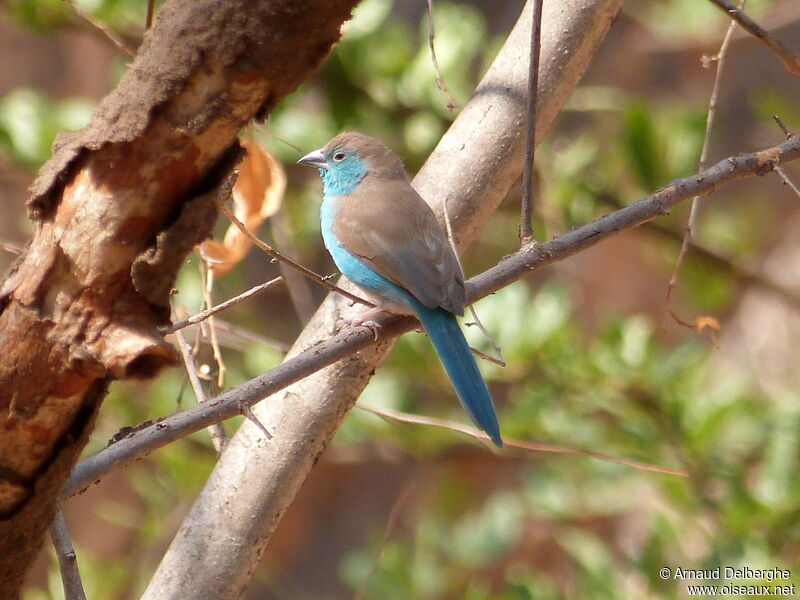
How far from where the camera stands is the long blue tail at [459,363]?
2.76 metres

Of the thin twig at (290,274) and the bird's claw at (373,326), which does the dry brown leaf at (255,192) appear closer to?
the bird's claw at (373,326)

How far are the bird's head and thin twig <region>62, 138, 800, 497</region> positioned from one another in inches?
54.5

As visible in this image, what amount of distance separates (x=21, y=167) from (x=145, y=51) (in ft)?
11.0

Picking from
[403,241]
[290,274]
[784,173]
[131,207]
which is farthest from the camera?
[290,274]

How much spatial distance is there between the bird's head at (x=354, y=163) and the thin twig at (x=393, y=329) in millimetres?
1384

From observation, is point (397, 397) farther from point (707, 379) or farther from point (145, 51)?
point (145, 51)

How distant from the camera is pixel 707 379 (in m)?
4.82

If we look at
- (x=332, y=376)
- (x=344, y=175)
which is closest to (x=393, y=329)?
(x=332, y=376)

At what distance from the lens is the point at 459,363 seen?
2924 mm

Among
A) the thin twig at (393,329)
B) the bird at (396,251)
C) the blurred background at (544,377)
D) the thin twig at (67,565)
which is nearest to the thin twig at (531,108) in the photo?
the thin twig at (393,329)

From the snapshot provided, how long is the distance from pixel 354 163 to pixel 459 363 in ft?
3.83

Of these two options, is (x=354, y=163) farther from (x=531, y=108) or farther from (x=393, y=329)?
(x=531, y=108)

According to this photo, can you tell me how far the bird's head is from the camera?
3.73m

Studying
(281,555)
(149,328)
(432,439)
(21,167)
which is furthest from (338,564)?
(149,328)
